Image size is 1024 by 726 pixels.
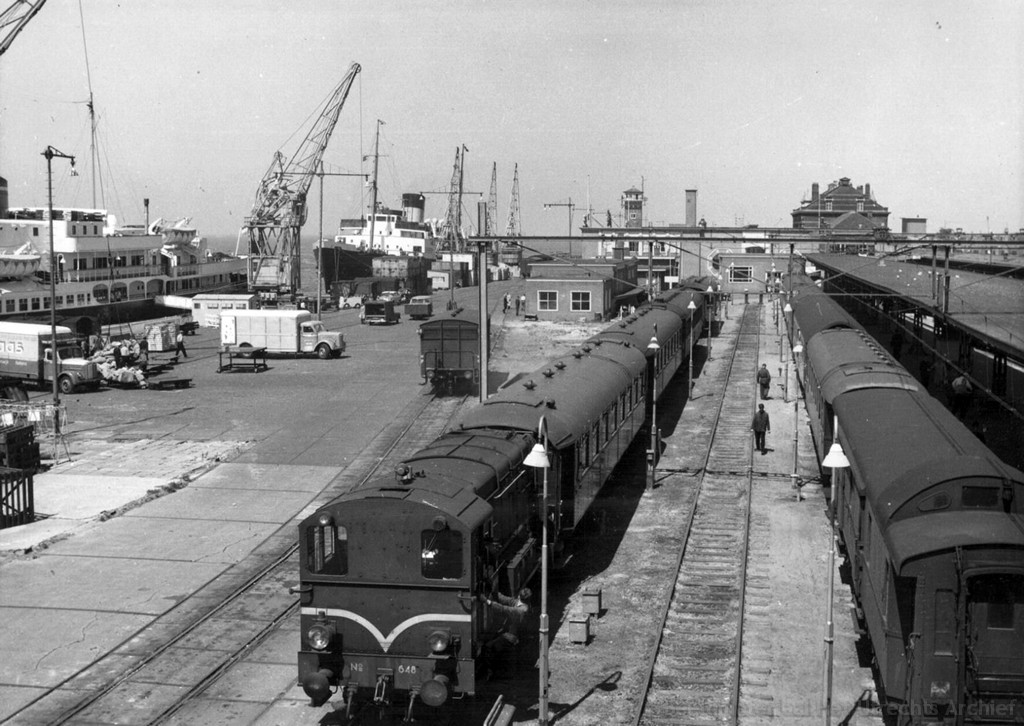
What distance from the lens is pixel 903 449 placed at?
1431cm

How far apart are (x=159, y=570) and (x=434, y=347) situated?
66.9 ft

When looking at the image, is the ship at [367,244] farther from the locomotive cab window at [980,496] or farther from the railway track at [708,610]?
the locomotive cab window at [980,496]

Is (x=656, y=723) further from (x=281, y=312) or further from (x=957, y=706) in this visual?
(x=281, y=312)

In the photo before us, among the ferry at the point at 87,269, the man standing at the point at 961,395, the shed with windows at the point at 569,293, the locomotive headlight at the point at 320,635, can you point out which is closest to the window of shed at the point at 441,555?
the locomotive headlight at the point at 320,635

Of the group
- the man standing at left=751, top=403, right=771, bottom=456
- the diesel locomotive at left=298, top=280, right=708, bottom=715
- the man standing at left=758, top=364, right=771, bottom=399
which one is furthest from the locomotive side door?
the man standing at left=758, top=364, right=771, bottom=399

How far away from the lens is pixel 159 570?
67.9 ft

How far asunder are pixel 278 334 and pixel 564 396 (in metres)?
34.4

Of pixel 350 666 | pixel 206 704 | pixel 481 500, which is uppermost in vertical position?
pixel 481 500

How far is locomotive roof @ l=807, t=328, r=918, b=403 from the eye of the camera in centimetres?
2038

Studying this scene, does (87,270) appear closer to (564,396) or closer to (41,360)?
(41,360)

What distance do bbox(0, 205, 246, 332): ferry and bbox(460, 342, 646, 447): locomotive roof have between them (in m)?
48.0

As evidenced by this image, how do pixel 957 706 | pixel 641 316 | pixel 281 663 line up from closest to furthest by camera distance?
pixel 957 706
pixel 281 663
pixel 641 316

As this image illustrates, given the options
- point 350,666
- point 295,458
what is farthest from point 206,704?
point 295,458

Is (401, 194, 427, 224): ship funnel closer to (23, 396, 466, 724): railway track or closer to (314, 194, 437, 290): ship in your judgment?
(314, 194, 437, 290): ship
